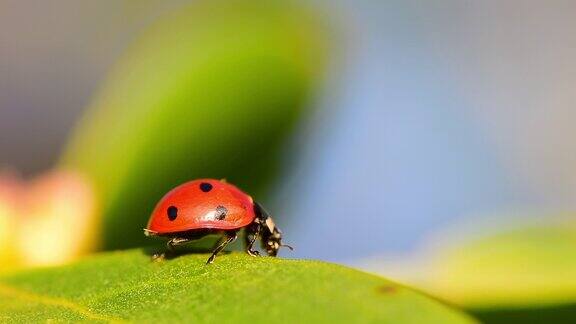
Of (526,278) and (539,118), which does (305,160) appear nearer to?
(526,278)

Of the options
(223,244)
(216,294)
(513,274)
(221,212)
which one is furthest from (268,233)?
(216,294)

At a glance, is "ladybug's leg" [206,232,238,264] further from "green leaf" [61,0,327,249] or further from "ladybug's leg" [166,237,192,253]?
"green leaf" [61,0,327,249]

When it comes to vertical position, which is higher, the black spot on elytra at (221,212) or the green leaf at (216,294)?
the black spot on elytra at (221,212)

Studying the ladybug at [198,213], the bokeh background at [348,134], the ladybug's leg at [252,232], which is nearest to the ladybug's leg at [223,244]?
the ladybug at [198,213]

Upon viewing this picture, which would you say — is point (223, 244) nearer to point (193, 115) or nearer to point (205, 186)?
point (205, 186)

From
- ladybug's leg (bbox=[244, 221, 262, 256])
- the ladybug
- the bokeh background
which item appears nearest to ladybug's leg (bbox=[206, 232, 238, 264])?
the ladybug

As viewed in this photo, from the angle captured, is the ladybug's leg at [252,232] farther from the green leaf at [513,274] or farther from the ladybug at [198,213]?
the green leaf at [513,274]
